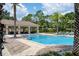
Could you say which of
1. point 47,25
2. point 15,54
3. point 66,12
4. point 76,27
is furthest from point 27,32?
point 76,27

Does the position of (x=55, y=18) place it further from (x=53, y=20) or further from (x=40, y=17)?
(x=40, y=17)

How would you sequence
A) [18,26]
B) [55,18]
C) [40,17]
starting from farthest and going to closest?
[18,26] → [40,17] → [55,18]

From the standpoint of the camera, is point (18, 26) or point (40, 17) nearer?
point (40, 17)

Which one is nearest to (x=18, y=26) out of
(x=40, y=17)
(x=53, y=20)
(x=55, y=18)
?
(x=40, y=17)

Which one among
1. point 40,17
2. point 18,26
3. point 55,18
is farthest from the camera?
point 18,26

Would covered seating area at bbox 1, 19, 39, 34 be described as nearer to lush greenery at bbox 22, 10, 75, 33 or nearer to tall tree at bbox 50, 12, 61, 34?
lush greenery at bbox 22, 10, 75, 33

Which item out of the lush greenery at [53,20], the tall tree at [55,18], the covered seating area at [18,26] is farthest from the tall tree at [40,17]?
the tall tree at [55,18]

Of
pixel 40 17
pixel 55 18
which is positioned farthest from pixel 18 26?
pixel 55 18

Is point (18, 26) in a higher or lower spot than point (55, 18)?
lower

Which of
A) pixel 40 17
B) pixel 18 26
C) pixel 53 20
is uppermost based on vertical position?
pixel 40 17

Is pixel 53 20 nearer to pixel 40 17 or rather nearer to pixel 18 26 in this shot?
pixel 40 17

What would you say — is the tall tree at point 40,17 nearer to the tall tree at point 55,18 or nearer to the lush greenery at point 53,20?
the lush greenery at point 53,20

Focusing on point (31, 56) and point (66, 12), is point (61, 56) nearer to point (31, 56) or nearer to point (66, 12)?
point (31, 56)

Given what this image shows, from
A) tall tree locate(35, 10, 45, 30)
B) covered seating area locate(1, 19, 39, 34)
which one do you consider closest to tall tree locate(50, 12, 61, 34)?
tall tree locate(35, 10, 45, 30)
